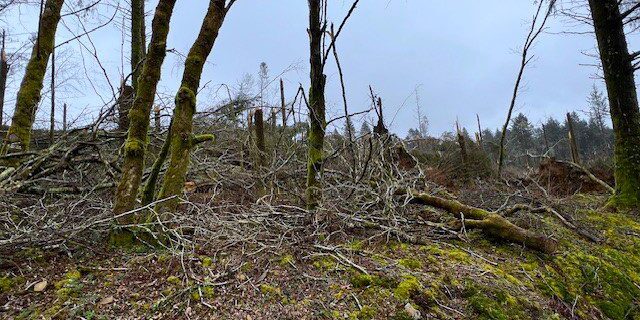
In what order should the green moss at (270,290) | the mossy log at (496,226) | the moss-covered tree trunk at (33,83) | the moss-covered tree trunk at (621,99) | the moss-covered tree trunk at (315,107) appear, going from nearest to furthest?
the green moss at (270,290) → the mossy log at (496,226) → the moss-covered tree trunk at (315,107) → the moss-covered tree trunk at (33,83) → the moss-covered tree trunk at (621,99)

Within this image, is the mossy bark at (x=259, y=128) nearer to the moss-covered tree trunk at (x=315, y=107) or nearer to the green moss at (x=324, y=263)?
the moss-covered tree trunk at (x=315, y=107)

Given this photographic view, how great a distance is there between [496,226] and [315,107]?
1.84 m

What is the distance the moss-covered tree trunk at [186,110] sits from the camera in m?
2.57

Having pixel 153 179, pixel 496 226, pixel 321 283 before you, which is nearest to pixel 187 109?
pixel 153 179

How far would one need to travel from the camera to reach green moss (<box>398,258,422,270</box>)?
7.78 ft

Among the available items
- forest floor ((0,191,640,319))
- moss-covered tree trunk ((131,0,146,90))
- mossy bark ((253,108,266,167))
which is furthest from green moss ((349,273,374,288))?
moss-covered tree trunk ((131,0,146,90))

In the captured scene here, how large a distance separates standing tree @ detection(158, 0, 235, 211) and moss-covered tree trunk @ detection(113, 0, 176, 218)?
18 cm

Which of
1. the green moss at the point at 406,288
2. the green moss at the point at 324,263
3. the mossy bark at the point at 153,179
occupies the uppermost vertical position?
the mossy bark at the point at 153,179

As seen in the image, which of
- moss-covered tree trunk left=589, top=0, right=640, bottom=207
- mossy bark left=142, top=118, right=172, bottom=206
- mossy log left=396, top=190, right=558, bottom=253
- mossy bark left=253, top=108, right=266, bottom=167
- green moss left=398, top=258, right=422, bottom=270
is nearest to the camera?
green moss left=398, top=258, right=422, bottom=270

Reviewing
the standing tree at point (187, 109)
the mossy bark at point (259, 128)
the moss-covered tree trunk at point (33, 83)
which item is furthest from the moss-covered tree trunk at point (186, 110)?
the mossy bark at point (259, 128)

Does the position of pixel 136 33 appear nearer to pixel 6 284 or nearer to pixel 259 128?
pixel 259 128

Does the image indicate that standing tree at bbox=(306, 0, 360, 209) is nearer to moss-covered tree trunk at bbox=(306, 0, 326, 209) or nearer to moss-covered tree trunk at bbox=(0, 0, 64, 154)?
moss-covered tree trunk at bbox=(306, 0, 326, 209)

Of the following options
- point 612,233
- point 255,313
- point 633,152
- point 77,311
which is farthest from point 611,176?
point 77,311

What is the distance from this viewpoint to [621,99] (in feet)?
16.7
